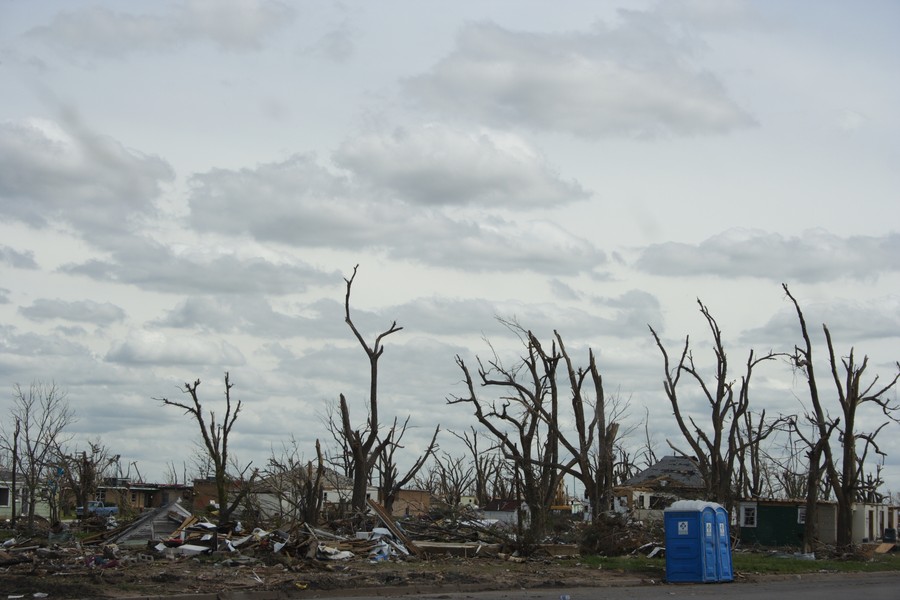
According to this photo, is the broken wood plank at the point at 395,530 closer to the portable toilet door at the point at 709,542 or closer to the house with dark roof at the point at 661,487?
the portable toilet door at the point at 709,542

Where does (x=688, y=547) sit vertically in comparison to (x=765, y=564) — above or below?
above

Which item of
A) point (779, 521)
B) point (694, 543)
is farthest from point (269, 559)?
point (779, 521)

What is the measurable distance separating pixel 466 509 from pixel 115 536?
14465 mm

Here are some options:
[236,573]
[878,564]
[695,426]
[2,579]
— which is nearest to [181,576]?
[236,573]

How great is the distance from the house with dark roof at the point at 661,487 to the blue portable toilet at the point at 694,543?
92.6ft

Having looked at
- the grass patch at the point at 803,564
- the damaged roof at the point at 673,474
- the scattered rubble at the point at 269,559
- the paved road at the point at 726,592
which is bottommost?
the grass patch at the point at 803,564

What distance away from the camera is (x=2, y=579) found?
738 inches

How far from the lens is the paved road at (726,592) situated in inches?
779

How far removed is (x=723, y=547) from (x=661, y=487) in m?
35.3

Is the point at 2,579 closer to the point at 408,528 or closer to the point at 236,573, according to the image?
the point at 236,573

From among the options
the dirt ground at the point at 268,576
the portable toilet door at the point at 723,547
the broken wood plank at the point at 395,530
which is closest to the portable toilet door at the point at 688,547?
the portable toilet door at the point at 723,547

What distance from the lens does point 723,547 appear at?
945 inches

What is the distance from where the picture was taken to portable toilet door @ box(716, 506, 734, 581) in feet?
77.9

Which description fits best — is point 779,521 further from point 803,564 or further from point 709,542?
point 709,542
